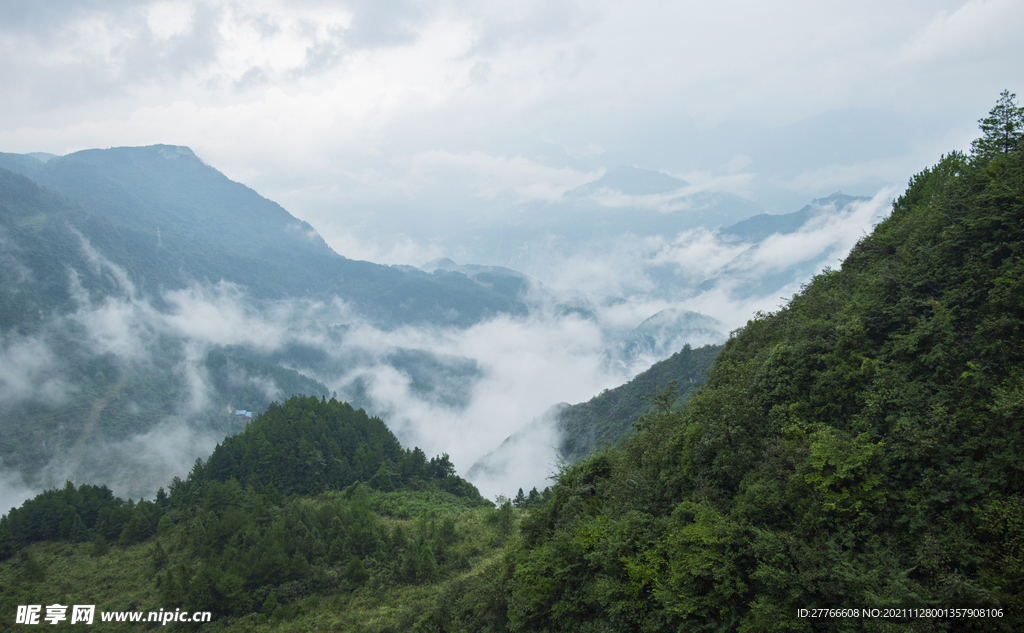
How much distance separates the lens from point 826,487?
14.8 metres

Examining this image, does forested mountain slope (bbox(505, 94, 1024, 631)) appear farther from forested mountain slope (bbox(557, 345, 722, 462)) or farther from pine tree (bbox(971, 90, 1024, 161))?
forested mountain slope (bbox(557, 345, 722, 462))

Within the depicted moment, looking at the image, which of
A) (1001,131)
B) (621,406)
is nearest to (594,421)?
(621,406)

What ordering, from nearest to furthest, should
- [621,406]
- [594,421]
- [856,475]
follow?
[856,475], [621,406], [594,421]

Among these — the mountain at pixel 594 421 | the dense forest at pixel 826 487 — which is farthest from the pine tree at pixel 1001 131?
the mountain at pixel 594 421

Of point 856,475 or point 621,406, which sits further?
point 621,406

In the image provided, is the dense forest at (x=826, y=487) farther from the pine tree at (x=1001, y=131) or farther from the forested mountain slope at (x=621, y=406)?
the forested mountain slope at (x=621, y=406)

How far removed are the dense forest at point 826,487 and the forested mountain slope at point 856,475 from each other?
0.20 feet

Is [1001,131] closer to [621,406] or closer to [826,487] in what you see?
[826,487]

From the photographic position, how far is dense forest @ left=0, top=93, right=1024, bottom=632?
42.2ft

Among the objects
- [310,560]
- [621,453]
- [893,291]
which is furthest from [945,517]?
[310,560]

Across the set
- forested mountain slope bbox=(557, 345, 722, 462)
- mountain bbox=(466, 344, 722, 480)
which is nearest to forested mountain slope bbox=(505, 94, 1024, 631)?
mountain bbox=(466, 344, 722, 480)

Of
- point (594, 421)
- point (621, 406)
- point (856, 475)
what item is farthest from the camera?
point (594, 421)

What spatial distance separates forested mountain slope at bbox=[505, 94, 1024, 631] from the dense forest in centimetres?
6

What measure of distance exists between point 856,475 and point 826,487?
91cm
